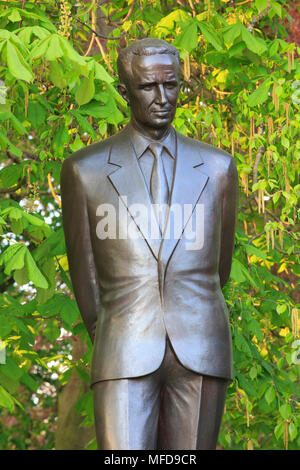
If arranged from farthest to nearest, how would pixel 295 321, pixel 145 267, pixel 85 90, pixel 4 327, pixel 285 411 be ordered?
pixel 285 411
pixel 295 321
pixel 4 327
pixel 85 90
pixel 145 267

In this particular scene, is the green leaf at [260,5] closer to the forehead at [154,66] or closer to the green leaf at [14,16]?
the green leaf at [14,16]

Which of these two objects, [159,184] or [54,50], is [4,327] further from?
[159,184]

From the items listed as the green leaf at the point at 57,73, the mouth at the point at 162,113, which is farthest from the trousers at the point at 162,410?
the green leaf at the point at 57,73

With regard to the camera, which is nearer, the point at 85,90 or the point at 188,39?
the point at 85,90

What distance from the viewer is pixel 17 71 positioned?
6148 mm

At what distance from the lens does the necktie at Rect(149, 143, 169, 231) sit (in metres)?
5.11

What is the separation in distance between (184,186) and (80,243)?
1.90 feet

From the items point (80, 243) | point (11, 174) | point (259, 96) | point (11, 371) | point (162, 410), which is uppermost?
point (80, 243)

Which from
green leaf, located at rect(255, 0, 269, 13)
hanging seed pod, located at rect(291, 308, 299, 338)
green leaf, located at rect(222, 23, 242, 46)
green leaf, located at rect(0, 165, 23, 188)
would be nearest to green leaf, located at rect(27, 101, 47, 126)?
green leaf, located at rect(0, 165, 23, 188)

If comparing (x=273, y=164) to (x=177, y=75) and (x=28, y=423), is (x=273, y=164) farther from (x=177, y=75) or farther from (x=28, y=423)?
(x=28, y=423)

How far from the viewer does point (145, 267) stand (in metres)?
5.03

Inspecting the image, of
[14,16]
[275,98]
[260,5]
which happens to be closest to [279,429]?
[275,98]

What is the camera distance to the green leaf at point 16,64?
20.1 feet
